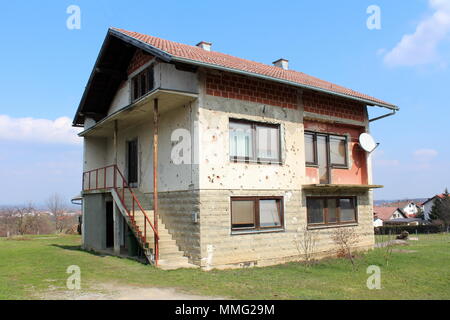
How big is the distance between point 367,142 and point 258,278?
8173 millimetres

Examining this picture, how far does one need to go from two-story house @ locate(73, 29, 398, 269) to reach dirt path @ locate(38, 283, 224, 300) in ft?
8.98

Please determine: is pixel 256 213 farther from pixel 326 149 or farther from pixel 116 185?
pixel 116 185

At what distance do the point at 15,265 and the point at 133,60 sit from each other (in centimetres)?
784

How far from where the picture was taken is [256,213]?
1182cm

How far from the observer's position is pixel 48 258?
42.2 ft

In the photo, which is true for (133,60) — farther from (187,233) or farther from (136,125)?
(187,233)

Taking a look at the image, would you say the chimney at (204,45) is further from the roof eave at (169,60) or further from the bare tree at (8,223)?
the bare tree at (8,223)

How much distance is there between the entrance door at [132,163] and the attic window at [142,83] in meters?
2.25

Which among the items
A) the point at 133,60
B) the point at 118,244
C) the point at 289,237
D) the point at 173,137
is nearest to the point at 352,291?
the point at 289,237

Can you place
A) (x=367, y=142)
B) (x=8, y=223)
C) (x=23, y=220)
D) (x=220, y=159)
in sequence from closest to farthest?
(x=220, y=159), (x=367, y=142), (x=23, y=220), (x=8, y=223)

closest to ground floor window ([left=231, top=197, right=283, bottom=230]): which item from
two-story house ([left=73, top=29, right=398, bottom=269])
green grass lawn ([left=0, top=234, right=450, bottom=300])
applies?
two-story house ([left=73, top=29, right=398, bottom=269])

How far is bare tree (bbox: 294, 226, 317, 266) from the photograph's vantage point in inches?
502

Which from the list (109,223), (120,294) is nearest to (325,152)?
(109,223)
